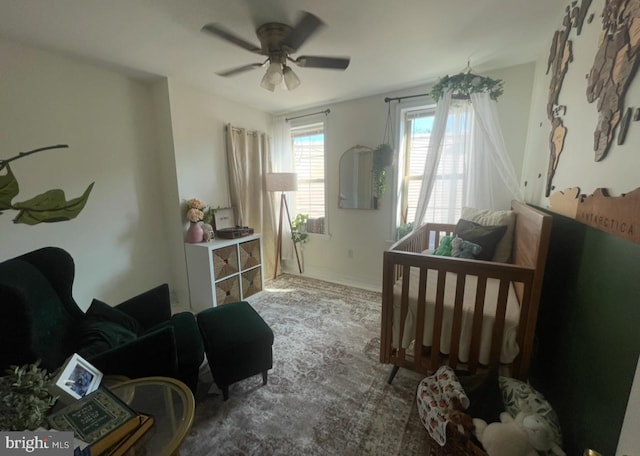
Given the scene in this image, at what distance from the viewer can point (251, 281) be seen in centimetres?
307

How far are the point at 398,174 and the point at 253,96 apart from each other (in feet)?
6.40

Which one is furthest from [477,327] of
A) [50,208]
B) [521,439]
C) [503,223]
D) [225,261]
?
[225,261]

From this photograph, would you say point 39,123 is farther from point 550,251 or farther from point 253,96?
point 550,251

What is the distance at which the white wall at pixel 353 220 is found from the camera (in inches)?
120

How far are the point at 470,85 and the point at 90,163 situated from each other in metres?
3.27

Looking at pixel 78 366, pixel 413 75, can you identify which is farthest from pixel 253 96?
pixel 78 366

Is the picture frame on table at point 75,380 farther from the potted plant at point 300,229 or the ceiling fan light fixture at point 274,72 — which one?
the potted plant at point 300,229

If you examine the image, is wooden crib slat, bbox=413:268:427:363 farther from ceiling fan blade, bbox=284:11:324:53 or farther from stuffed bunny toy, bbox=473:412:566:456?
ceiling fan blade, bbox=284:11:324:53

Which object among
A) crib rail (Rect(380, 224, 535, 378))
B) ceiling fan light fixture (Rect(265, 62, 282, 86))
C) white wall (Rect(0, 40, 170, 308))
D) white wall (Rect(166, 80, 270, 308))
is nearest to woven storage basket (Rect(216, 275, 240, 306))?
white wall (Rect(166, 80, 270, 308))

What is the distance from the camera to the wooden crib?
4.19 ft

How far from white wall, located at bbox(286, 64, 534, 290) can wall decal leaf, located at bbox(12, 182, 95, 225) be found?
284cm

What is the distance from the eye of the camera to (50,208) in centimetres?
62

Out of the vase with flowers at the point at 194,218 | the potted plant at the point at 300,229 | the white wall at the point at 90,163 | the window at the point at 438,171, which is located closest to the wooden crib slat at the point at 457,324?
the window at the point at 438,171

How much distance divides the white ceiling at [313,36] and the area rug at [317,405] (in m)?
2.38
